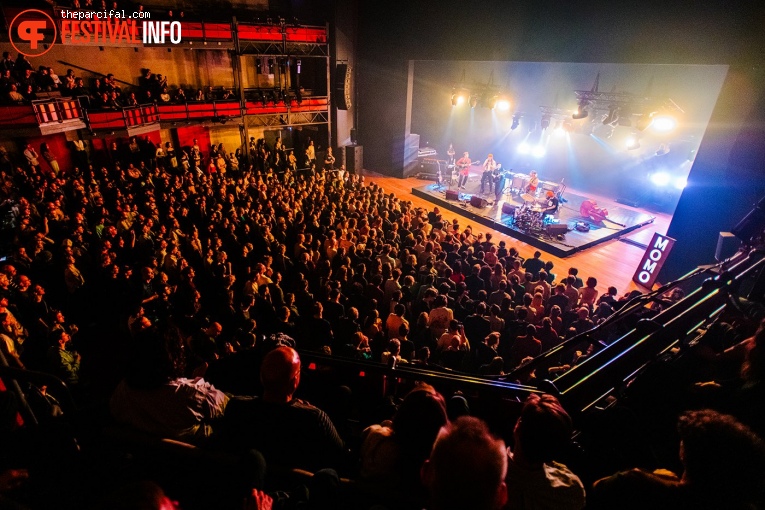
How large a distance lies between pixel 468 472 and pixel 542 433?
0.54 meters

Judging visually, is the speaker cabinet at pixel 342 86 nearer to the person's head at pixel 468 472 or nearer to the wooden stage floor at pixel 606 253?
the wooden stage floor at pixel 606 253

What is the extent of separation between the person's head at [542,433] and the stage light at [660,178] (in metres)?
16.7

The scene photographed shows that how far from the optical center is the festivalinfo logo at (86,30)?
31.6ft

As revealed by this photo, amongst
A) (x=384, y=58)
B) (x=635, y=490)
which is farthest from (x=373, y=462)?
(x=384, y=58)

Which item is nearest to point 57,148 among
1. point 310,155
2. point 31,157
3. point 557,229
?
point 31,157

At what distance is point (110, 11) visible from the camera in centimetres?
1092

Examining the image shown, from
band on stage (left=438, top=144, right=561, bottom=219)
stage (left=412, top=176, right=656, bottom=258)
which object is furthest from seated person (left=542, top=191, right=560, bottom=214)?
stage (left=412, top=176, right=656, bottom=258)

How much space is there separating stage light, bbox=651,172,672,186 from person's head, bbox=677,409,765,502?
16.5 metres

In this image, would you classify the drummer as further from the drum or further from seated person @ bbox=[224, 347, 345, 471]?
seated person @ bbox=[224, 347, 345, 471]

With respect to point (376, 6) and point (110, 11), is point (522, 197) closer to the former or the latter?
point (376, 6)

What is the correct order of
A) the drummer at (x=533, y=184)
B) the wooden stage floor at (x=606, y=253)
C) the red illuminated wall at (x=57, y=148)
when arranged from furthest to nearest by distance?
the drummer at (x=533, y=184)
the red illuminated wall at (x=57, y=148)
the wooden stage floor at (x=606, y=253)

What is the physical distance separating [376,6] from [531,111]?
800 cm

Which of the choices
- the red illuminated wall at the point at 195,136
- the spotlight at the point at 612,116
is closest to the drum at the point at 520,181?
the spotlight at the point at 612,116

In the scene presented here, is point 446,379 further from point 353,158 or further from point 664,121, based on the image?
point 353,158
